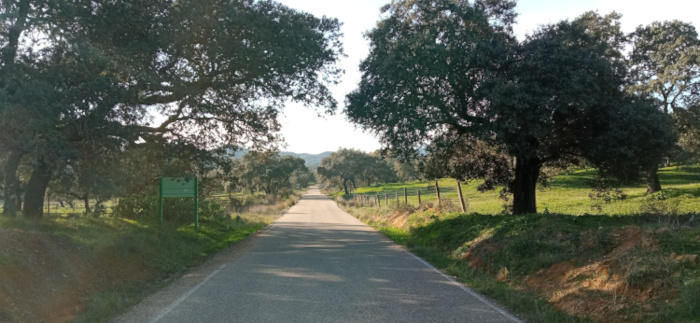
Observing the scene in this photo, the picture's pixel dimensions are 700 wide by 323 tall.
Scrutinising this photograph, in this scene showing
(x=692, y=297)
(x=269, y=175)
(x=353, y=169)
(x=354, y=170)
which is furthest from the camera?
(x=354, y=170)

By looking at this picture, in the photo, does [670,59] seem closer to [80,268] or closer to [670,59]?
[670,59]

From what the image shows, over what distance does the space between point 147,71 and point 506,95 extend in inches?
359

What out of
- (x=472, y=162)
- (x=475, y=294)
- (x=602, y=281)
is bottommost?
(x=475, y=294)

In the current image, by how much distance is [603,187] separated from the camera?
14.6 metres

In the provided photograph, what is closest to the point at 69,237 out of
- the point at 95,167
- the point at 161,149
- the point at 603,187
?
the point at 95,167

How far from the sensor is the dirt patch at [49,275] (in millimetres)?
5996

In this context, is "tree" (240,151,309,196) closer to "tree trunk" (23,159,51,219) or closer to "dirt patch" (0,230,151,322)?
"tree trunk" (23,159,51,219)

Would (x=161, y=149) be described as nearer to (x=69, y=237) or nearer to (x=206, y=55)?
(x=206, y=55)

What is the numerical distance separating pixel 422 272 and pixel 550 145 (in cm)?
560

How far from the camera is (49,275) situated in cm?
714

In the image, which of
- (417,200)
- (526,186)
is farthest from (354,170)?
(526,186)

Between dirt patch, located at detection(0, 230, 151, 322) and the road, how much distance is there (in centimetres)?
123

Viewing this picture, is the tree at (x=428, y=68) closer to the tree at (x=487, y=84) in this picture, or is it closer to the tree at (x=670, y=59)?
the tree at (x=487, y=84)

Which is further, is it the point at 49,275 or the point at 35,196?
the point at 35,196
